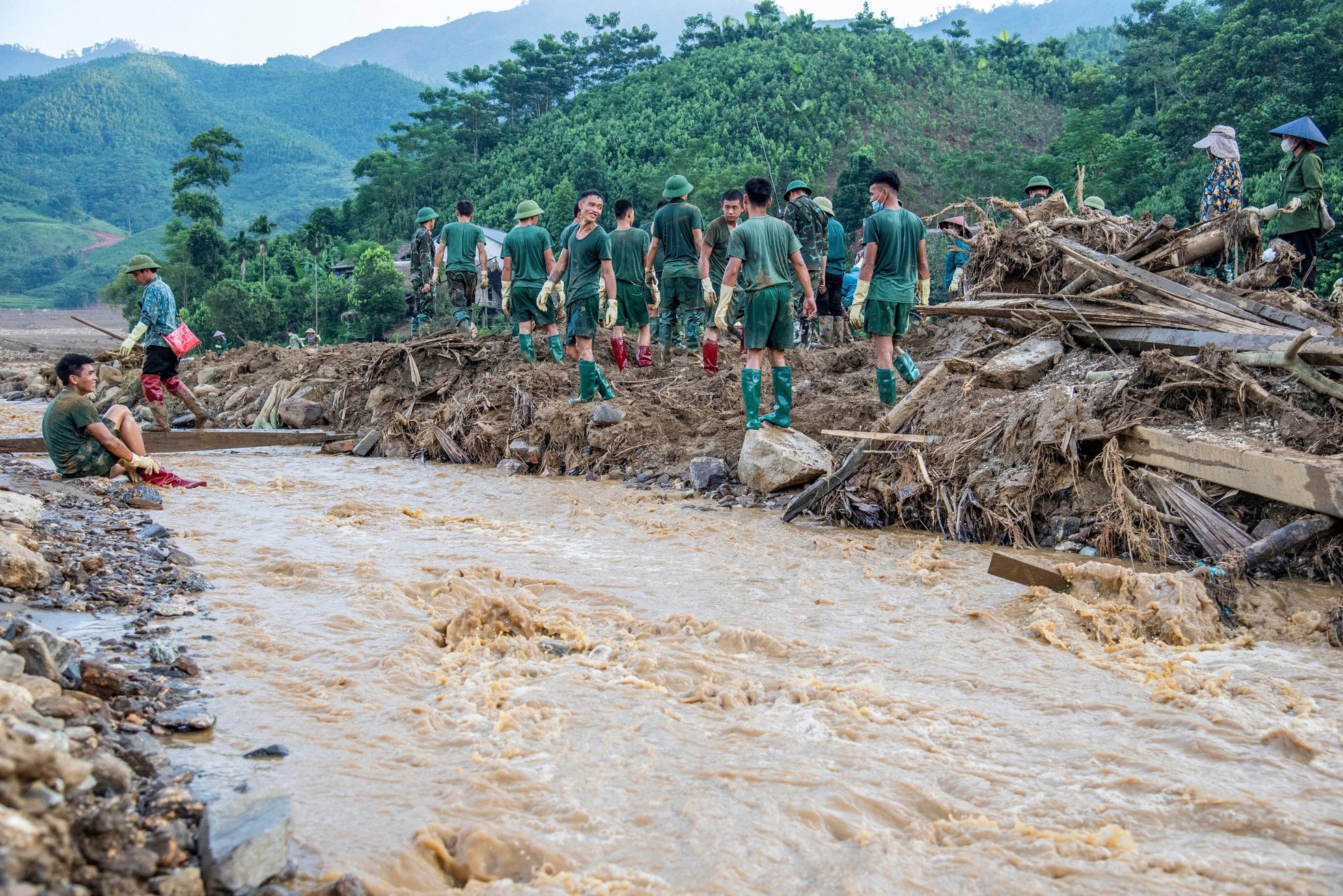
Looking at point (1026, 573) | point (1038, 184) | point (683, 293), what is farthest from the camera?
point (1038, 184)

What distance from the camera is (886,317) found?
7270 millimetres

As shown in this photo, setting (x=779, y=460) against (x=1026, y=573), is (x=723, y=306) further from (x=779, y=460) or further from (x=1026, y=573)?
(x=1026, y=573)

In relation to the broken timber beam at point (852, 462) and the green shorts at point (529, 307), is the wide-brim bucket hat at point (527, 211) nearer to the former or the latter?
the green shorts at point (529, 307)

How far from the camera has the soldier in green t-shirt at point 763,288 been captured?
275 inches

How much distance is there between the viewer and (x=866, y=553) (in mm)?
5570

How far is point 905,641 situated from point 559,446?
5.34m

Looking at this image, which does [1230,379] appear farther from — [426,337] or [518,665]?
[426,337]

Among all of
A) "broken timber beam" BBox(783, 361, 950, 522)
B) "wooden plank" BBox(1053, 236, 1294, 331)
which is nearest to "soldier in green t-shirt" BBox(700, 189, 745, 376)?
"broken timber beam" BBox(783, 361, 950, 522)

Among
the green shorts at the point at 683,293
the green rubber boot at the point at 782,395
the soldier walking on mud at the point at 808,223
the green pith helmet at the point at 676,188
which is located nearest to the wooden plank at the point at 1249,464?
the green rubber boot at the point at 782,395

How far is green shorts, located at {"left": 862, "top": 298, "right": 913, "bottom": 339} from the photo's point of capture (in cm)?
727

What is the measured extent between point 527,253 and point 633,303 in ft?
3.84

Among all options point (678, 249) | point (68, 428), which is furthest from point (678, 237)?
point (68, 428)

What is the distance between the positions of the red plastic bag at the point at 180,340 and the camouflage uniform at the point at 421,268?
11.2 feet

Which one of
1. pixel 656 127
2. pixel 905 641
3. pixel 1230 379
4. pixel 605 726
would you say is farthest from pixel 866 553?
pixel 656 127
